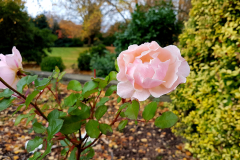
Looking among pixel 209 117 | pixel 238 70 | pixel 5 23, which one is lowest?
pixel 209 117

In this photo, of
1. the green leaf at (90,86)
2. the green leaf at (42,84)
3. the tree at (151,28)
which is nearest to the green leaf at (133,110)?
the green leaf at (90,86)

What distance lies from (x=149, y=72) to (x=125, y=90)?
0.30 ft

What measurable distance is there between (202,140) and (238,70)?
A: 868 mm

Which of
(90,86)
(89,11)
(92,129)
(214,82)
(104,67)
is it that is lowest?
(104,67)

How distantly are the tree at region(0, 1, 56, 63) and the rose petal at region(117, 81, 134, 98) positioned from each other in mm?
5900

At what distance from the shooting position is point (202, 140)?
1.70 metres

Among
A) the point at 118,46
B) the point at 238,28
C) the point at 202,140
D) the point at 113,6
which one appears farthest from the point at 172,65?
the point at 113,6

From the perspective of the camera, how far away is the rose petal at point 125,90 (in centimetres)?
47

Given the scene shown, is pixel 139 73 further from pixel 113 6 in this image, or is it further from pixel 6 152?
pixel 113 6

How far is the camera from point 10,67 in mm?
566

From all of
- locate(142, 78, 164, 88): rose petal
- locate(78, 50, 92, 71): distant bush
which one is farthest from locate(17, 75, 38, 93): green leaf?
locate(78, 50, 92, 71): distant bush

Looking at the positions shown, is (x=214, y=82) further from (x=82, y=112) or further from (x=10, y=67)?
(x=10, y=67)

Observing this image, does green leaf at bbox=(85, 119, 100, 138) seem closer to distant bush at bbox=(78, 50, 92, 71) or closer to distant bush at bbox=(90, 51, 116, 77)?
distant bush at bbox=(90, 51, 116, 77)

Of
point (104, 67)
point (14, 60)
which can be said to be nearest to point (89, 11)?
point (104, 67)
